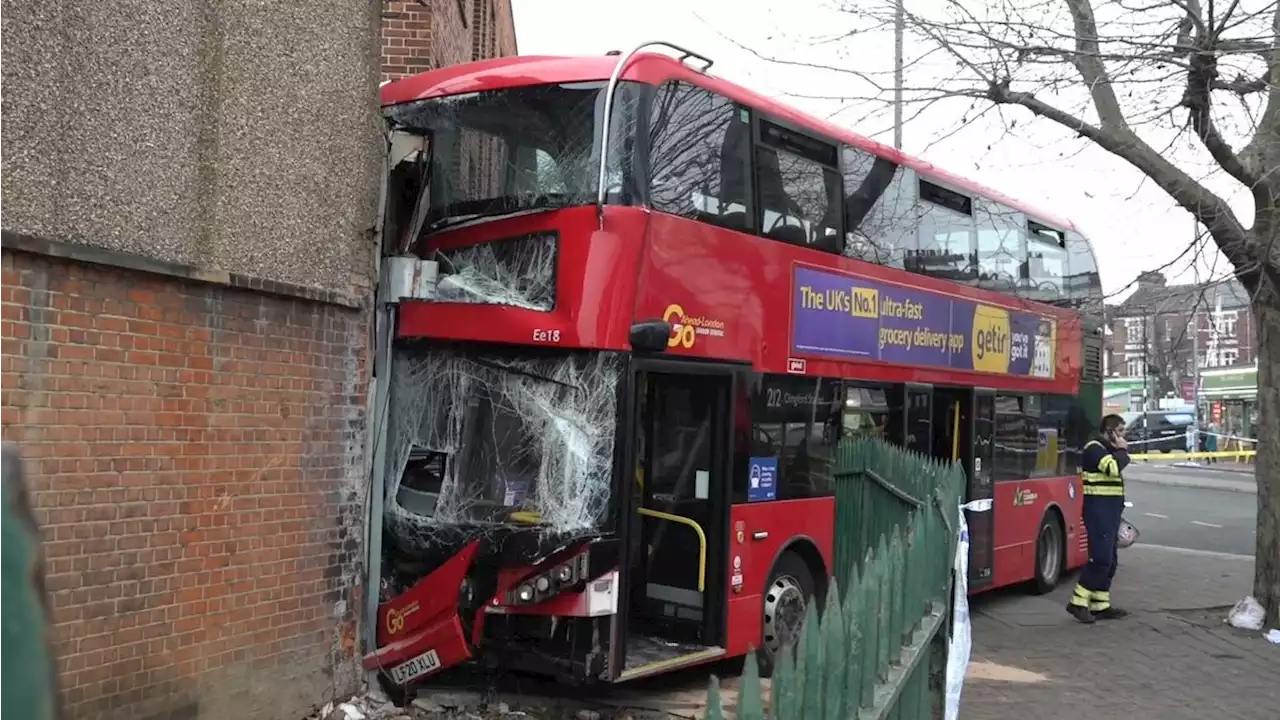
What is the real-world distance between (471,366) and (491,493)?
2.50 ft

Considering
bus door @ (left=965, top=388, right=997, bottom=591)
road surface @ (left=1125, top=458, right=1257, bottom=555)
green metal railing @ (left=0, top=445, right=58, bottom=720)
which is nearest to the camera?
green metal railing @ (left=0, top=445, right=58, bottom=720)

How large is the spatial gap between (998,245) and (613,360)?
20.0 feet

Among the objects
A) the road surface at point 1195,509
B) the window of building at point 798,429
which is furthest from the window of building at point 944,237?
the road surface at point 1195,509

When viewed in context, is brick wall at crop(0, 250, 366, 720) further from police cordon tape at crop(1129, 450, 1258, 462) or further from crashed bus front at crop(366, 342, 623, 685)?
police cordon tape at crop(1129, 450, 1258, 462)

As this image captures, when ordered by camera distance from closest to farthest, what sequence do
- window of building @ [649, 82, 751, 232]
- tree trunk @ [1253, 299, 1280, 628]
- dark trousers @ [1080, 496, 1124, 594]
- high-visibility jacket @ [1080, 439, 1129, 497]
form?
window of building @ [649, 82, 751, 232], tree trunk @ [1253, 299, 1280, 628], dark trousers @ [1080, 496, 1124, 594], high-visibility jacket @ [1080, 439, 1129, 497]

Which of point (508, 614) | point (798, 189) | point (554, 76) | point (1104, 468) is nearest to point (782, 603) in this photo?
point (508, 614)

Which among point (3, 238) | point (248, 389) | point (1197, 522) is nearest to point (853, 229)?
Answer: point (248, 389)

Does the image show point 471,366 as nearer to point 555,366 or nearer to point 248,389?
point 555,366

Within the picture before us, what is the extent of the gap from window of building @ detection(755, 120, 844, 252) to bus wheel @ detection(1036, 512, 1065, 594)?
18.3 ft

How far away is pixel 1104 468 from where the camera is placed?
973cm

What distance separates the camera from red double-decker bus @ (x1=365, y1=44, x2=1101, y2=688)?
5.90 m

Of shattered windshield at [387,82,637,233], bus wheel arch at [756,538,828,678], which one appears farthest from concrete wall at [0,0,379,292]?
bus wheel arch at [756,538,828,678]

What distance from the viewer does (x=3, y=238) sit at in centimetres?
411

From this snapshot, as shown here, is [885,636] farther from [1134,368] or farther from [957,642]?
[1134,368]
